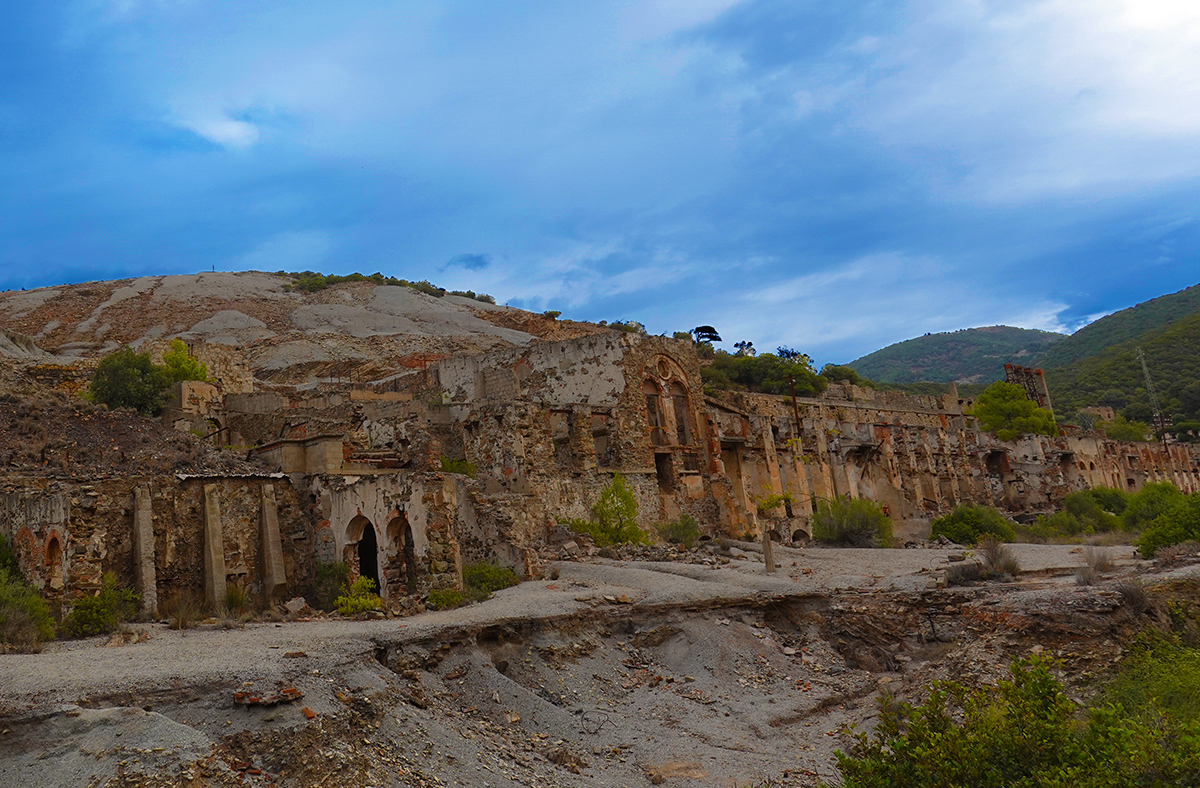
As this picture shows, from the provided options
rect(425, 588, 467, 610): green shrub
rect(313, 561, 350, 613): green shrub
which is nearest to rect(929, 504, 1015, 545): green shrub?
rect(425, 588, 467, 610): green shrub

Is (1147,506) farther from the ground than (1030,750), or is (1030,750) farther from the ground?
(1030,750)

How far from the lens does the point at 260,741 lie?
26.9 ft

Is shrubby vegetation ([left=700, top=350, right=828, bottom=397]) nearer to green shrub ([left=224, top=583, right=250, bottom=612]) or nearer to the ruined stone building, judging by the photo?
the ruined stone building

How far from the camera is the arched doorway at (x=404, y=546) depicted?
669 inches

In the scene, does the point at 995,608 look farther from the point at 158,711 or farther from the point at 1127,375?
the point at 1127,375

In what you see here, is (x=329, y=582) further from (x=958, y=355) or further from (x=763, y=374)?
(x=958, y=355)

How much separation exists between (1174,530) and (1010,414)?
133 ft

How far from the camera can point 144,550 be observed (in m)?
15.4

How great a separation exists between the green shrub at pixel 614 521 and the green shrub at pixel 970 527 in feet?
38.8

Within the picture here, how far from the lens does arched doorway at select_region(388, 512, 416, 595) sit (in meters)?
17.0

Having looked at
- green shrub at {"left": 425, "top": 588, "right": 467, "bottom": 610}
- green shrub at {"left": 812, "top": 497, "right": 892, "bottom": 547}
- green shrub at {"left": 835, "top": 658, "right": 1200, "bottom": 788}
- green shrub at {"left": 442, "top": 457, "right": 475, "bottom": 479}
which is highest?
green shrub at {"left": 442, "top": 457, "right": 475, "bottom": 479}

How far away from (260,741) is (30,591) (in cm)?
753

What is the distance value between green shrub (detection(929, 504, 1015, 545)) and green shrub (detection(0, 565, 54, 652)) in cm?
2611

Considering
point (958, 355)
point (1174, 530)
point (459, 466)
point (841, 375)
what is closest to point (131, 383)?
point (459, 466)
